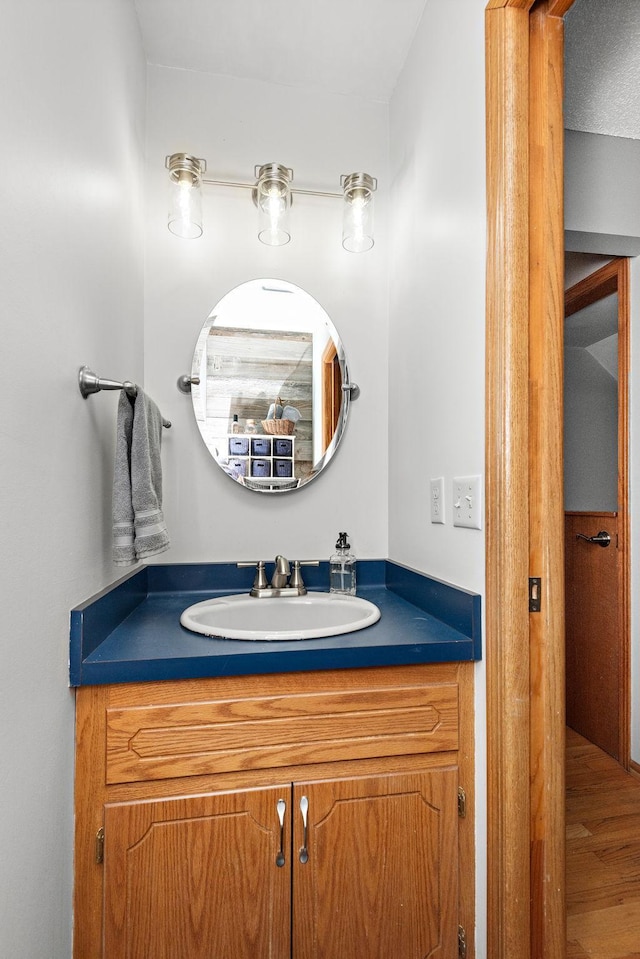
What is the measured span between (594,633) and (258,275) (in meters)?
2.08

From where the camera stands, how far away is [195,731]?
1.01 metres

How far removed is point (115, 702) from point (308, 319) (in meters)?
1.24

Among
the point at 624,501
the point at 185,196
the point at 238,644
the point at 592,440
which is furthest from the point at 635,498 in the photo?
the point at 185,196

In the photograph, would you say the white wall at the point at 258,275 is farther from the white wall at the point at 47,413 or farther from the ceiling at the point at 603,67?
the ceiling at the point at 603,67

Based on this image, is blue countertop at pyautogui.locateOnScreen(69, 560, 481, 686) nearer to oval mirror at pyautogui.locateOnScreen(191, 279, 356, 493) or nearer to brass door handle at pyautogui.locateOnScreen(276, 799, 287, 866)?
brass door handle at pyautogui.locateOnScreen(276, 799, 287, 866)

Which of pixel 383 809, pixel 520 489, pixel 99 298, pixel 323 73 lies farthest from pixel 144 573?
pixel 323 73

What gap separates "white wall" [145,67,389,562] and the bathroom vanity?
0.60m

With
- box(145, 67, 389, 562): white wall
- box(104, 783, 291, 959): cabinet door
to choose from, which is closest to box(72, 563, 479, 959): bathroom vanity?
box(104, 783, 291, 959): cabinet door

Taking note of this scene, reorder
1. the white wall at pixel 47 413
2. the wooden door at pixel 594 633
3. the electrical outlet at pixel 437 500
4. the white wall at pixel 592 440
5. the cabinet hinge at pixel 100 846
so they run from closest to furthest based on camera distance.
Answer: the white wall at pixel 47 413 → the cabinet hinge at pixel 100 846 → the electrical outlet at pixel 437 500 → the wooden door at pixel 594 633 → the white wall at pixel 592 440

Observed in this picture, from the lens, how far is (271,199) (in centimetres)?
161

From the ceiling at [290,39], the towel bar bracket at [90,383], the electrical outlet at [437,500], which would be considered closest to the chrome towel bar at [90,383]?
the towel bar bracket at [90,383]

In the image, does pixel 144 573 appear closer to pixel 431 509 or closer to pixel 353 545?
pixel 353 545

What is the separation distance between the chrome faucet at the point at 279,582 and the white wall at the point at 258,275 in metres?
0.13

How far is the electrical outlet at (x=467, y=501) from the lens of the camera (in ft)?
3.67
